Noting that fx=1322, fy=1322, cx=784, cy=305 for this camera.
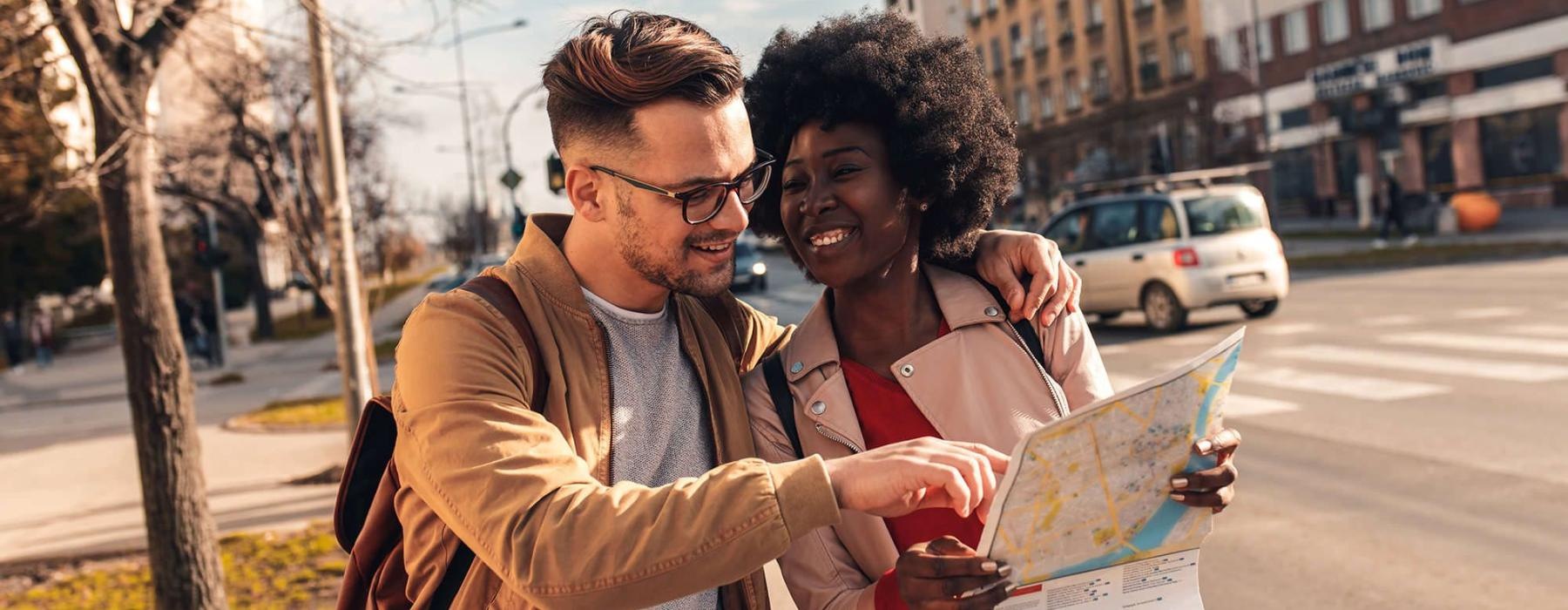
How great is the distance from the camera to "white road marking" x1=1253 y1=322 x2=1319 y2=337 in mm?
13797

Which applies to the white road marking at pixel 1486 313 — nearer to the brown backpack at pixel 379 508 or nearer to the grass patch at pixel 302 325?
the brown backpack at pixel 379 508

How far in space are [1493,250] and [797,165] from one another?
73.4ft

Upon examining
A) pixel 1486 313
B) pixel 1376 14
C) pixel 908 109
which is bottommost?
pixel 1486 313

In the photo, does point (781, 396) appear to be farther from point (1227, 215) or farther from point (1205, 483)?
point (1227, 215)

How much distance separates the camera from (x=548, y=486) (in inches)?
64.6

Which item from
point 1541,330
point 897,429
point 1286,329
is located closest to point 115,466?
point 1286,329

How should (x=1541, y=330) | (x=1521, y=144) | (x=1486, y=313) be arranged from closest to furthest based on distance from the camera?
(x=1541, y=330) → (x=1486, y=313) → (x=1521, y=144)

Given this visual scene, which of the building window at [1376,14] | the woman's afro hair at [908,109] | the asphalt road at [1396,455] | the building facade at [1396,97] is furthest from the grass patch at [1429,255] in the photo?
the woman's afro hair at [908,109]

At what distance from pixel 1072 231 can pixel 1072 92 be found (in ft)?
127

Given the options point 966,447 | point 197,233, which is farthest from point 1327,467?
point 197,233

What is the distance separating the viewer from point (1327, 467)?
299 inches

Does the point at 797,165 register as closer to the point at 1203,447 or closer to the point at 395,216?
the point at 1203,447

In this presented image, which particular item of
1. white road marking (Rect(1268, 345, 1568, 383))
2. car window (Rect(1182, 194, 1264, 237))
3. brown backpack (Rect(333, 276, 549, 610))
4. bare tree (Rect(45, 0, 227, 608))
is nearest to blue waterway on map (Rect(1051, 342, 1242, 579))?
brown backpack (Rect(333, 276, 549, 610))

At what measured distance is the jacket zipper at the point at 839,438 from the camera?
2.25 metres
